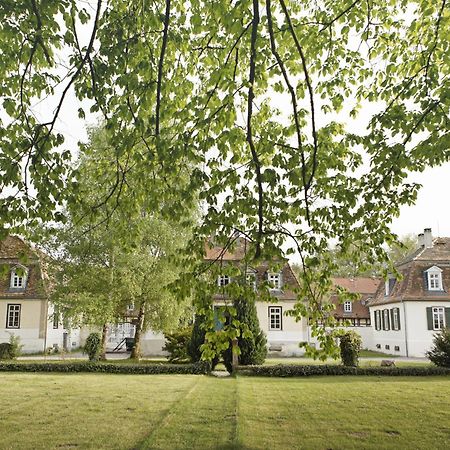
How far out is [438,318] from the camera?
30.5 metres

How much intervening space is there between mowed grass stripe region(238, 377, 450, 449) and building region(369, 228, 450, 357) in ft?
47.0

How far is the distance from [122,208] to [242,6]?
389 centimetres

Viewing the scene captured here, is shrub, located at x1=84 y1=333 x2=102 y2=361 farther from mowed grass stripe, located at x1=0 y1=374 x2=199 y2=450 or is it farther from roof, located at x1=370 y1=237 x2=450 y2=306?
roof, located at x1=370 y1=237 x2=450 y2=306

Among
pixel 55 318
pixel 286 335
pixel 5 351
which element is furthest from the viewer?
pixel 286 335

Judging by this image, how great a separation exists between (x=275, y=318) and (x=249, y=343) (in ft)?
43.8

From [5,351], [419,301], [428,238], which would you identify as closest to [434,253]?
[428,238]

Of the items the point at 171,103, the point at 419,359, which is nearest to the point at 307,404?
the point at 171,103

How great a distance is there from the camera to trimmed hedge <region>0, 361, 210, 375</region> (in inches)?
763

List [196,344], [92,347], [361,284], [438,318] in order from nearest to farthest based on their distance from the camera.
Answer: [196,344] < [92,347] < [438,318] < [361,284]

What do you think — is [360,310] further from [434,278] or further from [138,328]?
[138,328]

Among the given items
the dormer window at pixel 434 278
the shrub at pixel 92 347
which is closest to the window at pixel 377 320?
the dormer window at pixel 434 278

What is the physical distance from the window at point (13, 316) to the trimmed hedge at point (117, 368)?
1330 cm

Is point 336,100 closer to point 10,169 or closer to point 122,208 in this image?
point 122,208

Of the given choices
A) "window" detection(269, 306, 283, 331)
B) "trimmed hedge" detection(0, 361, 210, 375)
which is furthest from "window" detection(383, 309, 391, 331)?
"trimmed hedge" detection(0, 361, 210, 375)
